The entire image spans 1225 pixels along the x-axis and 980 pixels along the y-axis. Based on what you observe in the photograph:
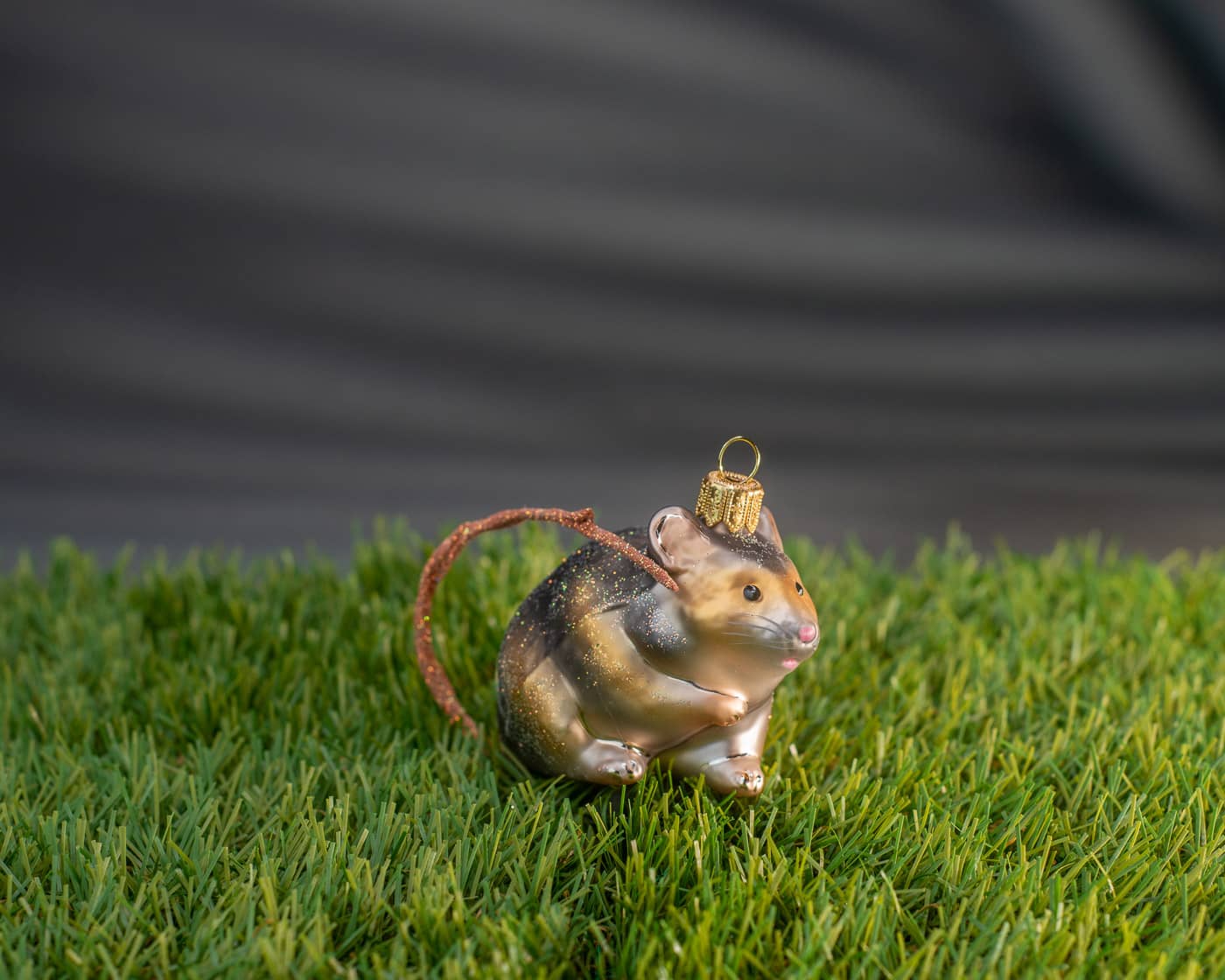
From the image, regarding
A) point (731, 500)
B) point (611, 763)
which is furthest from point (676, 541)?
point (611, 763)

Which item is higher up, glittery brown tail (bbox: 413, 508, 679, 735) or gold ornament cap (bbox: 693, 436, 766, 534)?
gold ornament cap (bbox: 693, 436, 766, 534)

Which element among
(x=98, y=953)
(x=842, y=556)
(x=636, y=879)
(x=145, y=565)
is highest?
(x=842, y=556)

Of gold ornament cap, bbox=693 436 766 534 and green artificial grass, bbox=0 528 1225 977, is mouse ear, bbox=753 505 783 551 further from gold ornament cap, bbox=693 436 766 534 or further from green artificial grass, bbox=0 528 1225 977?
green artificial grass, bbox=0 528 1225 977

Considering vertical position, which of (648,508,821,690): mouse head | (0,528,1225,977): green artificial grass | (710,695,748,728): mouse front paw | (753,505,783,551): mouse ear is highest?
(753,505,783,551): mouse ear

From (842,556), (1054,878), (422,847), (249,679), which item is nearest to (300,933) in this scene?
(422,847)

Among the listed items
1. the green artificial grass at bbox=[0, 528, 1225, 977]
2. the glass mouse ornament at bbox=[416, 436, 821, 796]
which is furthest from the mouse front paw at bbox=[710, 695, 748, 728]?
the green artificial grass at bbox=[0, 528, 1225, 977]

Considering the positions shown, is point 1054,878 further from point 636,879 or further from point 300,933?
point 300,933
